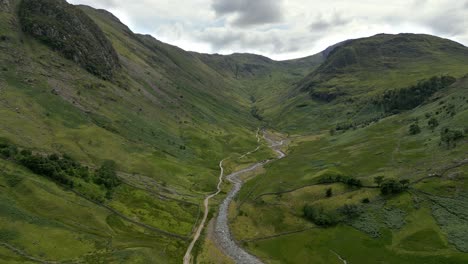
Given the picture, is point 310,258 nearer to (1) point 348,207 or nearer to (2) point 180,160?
(1) point 348,207

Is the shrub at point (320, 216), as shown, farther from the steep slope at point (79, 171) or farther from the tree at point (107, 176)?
the tree at point (107, 176)

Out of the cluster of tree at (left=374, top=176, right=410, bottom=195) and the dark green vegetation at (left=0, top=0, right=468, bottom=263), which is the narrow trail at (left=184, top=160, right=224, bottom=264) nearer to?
the dark green vegetation at (left=0, top=0, right=468, bottom=263)

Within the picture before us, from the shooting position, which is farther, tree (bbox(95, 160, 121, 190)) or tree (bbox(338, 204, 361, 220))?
tree (bbox(95, 160, 121, 190))

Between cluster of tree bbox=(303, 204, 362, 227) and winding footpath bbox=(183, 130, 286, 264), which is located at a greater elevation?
cluster of tree bbox=(303, 204, 362, 227)

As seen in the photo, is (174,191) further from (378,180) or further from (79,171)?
(378,180)

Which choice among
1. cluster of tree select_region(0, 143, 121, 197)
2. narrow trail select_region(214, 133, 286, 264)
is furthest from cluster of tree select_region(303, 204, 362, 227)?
cluster of tree select_region(0, 143, 121, 197)

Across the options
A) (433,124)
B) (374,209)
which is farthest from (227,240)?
(433,124)

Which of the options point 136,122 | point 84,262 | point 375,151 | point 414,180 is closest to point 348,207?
point 414,180
